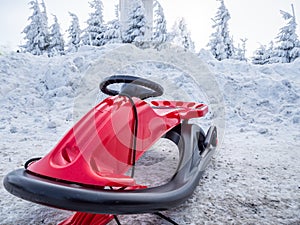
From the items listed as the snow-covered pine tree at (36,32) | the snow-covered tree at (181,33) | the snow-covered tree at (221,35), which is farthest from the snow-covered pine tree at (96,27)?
the snow-covered tree at (221,35)

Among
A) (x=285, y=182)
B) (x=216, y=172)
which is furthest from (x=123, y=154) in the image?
(x=285, y=182)

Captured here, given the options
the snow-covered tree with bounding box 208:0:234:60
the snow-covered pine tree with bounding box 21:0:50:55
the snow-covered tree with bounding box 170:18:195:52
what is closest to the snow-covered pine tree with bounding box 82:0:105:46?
the snow-covered pine tree with bounding box 21:0:50:55

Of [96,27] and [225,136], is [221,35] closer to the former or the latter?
[96,27]

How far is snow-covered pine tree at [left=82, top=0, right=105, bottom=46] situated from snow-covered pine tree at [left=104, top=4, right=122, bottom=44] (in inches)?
12.6

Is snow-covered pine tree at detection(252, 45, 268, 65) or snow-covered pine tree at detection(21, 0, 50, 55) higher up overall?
snow-covered pine tree at detection(21, 0, 50, 55)

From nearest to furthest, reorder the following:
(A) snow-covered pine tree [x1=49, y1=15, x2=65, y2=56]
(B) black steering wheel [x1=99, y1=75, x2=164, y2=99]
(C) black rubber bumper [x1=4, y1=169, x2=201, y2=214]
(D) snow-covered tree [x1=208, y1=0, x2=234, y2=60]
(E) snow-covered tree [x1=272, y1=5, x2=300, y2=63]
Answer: (C) black rubber bumper [x1=4, y1=169, x2=201, y2=214]
(B) black steering wheel [x1=99, y1=75, x2=164, y2=99]
(E) snow-covered tree [x1=272, y1=5, x2=300, y2=63]
(D) snow-covered tree [x1=208, y1=0, x2=234, y2=60]
(A) snow-covered pine tree [x1=49, y1=15, x2=65, y2=56]

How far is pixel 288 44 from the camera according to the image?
1161 centimetres

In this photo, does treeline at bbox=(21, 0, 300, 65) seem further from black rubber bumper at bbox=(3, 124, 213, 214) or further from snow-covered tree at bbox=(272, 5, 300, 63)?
black rubber bumper at bbox=(3, 124, 213, 214)

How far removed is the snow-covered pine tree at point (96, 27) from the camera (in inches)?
580

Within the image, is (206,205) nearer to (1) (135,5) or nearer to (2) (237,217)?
(2) (237,217)

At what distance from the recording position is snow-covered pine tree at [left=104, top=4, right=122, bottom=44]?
1395 centimetres

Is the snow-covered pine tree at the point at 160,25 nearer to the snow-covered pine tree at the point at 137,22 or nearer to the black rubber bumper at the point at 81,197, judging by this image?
the snow-covered pine tree at the point at 137,22

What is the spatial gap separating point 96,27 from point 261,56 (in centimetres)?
942

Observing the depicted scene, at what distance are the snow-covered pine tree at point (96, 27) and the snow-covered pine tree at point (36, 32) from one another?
2488 millimetres
